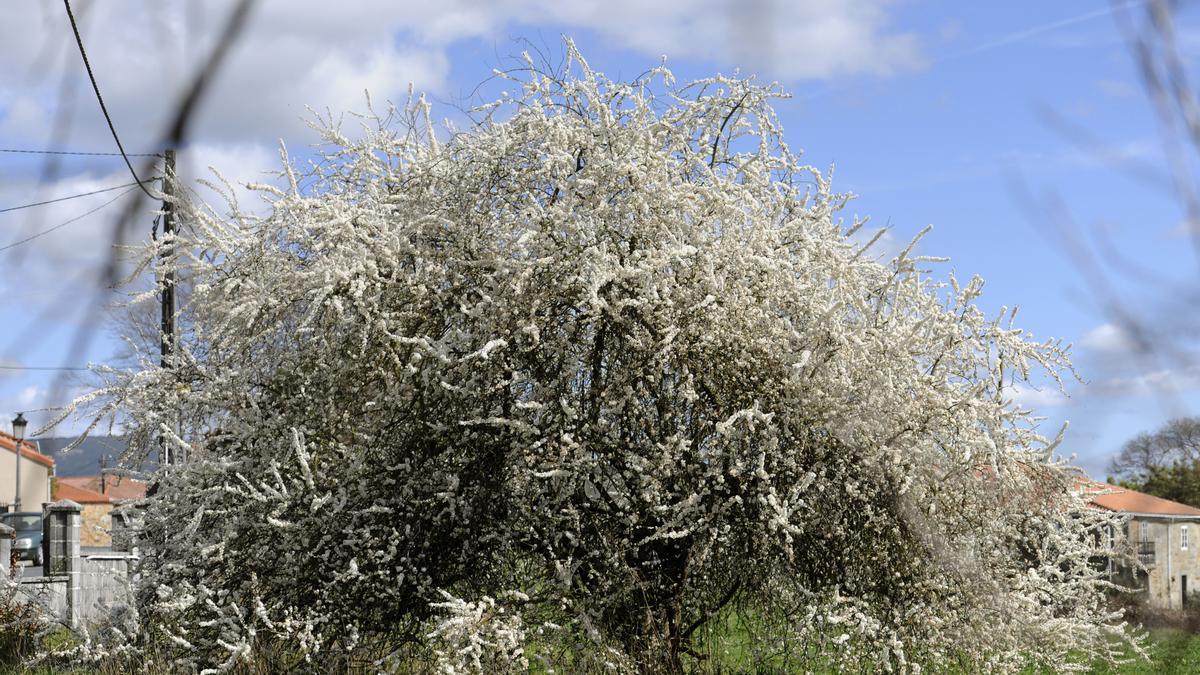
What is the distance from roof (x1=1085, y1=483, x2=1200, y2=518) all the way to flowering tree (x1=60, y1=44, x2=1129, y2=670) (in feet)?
2.25

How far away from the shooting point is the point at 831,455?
797 centimetres

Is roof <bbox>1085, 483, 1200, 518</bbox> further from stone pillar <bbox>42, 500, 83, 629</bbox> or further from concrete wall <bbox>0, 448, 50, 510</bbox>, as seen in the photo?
concrete wall <bbox>0, 448, 50, 510</bbox>

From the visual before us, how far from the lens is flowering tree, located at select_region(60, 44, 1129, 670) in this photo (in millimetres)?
7879

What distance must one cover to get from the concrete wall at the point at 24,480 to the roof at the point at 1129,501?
30542mm

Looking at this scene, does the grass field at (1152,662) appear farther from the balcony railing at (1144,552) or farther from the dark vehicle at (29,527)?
the dark vehicle at (29,527)

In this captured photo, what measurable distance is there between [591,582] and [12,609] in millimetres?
8766

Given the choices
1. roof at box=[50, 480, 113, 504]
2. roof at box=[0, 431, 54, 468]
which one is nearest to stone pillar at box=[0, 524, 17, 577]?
roof at box=[0, 431, 54, 468]

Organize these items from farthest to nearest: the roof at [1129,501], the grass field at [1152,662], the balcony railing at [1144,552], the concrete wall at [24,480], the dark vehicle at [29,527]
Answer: the concrete wall at [24,480]
the dark vehicle at [29,527]
the balcony railing at [1144,552]
the roof at [1129,501]
the grass field at [1152,662]

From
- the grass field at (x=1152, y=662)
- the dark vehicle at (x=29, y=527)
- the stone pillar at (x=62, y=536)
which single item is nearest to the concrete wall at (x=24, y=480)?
the dark vehicle at (x=29, y=527)

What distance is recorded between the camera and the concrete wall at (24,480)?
129 ft

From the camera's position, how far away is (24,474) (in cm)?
4059

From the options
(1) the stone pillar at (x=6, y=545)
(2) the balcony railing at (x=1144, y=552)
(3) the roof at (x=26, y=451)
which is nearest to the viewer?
(2) the balcony railing at (x=1144, y=552)

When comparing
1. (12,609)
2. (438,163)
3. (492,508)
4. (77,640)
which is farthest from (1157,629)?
(12,609)

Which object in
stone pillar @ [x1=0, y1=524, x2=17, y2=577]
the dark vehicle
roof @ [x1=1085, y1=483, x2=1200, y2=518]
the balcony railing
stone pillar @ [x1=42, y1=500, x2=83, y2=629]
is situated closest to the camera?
roof @ [x1=1085, y1=483, x2=1200, y2=518]
